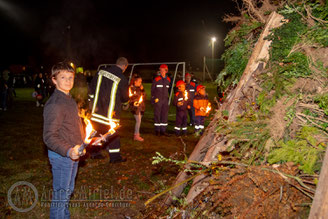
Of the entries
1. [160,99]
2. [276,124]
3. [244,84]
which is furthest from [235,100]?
[160,99]

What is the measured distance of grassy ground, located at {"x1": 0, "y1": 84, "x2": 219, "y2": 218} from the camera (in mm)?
4270

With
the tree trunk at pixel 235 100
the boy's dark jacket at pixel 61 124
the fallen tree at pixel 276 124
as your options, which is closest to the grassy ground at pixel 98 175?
the tree trunk at pixel 235 100

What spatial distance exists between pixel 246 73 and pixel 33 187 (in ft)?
14.5

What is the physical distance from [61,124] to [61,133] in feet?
0.37

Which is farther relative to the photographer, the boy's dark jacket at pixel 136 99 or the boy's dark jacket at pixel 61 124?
the boy's dark jacket at pixel 136 99

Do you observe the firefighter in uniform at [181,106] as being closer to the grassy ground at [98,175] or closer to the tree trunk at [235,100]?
the grassy ground at [98,175]

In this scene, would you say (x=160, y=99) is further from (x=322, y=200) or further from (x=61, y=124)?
(x=322, y=200)

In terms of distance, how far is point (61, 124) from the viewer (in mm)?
2969

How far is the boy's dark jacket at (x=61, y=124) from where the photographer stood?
287 cm

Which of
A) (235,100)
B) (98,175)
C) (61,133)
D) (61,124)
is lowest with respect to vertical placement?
(98,175)

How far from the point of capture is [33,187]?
4.98 m

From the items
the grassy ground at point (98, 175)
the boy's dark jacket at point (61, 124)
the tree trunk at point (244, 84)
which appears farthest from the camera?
the grassy ground at point (98, 175)

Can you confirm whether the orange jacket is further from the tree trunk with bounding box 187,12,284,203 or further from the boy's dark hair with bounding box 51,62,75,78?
the boy's dark hair with bounding box 51,62,75,78

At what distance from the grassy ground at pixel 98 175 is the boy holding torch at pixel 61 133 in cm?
91
